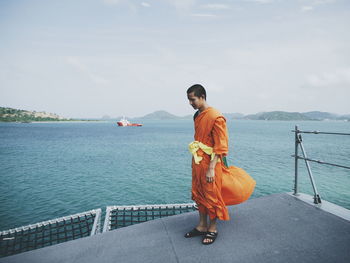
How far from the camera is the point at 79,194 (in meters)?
14.6

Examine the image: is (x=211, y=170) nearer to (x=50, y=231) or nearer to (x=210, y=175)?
(x=210, y=175)

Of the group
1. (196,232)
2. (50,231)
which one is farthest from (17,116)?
(196,232)

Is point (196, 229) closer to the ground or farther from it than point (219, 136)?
closer to the ground

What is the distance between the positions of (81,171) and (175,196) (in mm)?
11332

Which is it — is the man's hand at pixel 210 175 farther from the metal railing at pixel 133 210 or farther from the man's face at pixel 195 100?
the metal railing at pixel 133 210

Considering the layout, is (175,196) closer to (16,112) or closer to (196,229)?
(196,229)

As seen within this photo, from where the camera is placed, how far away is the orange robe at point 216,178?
2.67m

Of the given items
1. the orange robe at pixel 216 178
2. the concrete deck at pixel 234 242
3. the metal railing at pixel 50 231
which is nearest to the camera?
the concrete deck at pixel 234 242

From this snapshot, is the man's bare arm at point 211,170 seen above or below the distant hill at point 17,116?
below

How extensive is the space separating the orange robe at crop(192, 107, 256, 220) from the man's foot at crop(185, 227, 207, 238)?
0.26m

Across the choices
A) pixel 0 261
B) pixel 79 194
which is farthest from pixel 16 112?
pixel 0 261

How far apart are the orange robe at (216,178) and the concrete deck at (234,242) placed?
1.36 feet

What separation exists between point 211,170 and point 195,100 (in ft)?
3.05

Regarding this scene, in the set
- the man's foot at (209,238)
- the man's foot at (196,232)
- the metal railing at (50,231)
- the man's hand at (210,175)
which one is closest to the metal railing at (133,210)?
the metal railing at (50,231)
